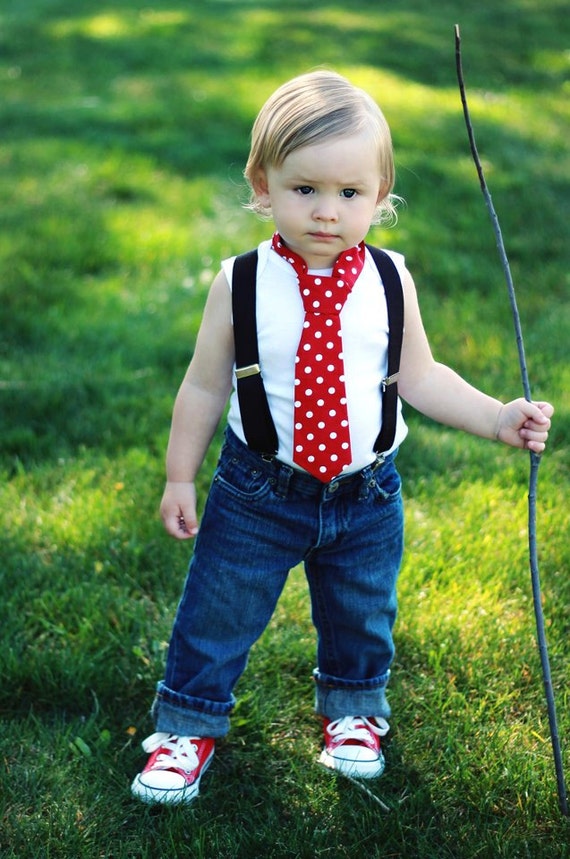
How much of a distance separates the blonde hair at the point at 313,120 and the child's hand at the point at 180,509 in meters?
0.70

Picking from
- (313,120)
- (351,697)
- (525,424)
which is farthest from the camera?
(351,697)

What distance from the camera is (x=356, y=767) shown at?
243 centimetres

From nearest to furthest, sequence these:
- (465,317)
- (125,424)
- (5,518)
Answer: (5,518) → (125,424) → (465,317)

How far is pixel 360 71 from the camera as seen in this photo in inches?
311

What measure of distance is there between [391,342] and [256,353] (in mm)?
288

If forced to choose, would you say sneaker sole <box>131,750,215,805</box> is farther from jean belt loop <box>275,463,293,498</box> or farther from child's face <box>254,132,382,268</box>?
child's face <box>254,132,382,268</box>

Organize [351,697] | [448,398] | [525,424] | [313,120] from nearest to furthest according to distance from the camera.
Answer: [313,120] < [525,424] < [448,398] < [351,697]

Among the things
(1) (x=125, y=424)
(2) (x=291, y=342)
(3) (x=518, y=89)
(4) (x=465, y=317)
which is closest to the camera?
(2) (x=291, y=342)

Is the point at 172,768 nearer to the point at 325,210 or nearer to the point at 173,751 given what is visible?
the point at 173,751

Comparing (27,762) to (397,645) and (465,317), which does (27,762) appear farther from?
(465,317)

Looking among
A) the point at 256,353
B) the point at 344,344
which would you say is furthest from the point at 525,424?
the point at 256,353

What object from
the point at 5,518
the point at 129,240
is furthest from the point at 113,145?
the point at 5,518

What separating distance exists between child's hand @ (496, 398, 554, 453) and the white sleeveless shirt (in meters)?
0.28

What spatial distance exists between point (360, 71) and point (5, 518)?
18.7ft
